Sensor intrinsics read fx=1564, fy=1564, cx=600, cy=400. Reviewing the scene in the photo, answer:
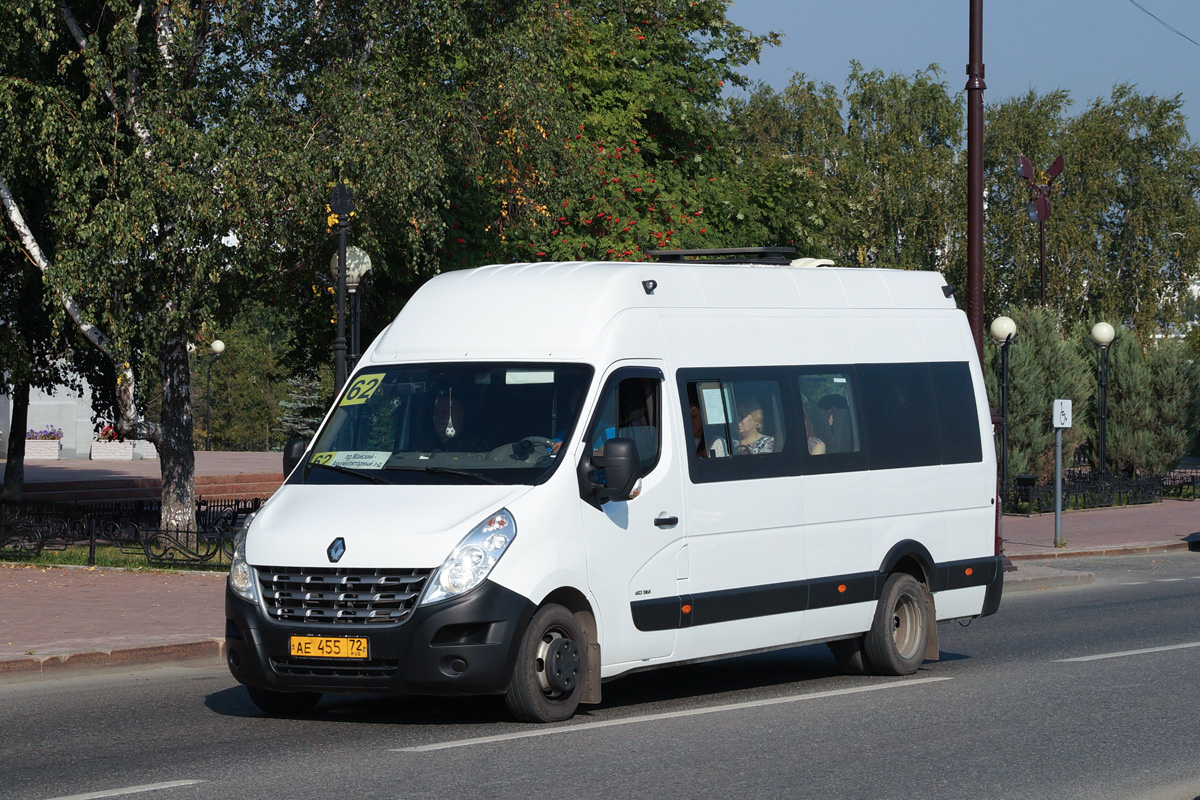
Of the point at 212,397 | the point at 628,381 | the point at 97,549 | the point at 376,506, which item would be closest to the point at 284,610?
the point at 376,506

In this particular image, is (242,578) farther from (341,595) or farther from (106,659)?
(106,659)

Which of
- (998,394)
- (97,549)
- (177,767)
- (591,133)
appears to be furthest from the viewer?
(998,394)

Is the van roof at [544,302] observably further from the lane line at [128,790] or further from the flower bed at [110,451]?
the flower bed at [110,451]

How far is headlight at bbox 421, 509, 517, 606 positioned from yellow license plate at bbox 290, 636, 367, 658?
0.44 metres

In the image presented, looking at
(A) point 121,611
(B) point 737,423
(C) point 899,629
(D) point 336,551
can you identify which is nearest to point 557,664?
(D) point 336,551

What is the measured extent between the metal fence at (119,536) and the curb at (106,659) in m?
6.45

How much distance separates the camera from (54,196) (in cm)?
2109

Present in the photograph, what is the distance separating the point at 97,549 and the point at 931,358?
1308cm

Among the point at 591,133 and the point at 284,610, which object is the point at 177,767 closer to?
the point at 284,610

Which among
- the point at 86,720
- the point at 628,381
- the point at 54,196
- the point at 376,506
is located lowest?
the point at 86,720

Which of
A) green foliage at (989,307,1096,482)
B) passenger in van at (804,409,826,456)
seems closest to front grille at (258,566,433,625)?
passenger in van at (804,409,826,456)

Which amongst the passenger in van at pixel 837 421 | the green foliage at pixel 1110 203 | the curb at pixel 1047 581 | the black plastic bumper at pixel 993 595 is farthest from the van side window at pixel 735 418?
the green foliage at pixel 1110 203

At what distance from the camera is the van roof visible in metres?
9.45

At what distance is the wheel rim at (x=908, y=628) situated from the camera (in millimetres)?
11266
